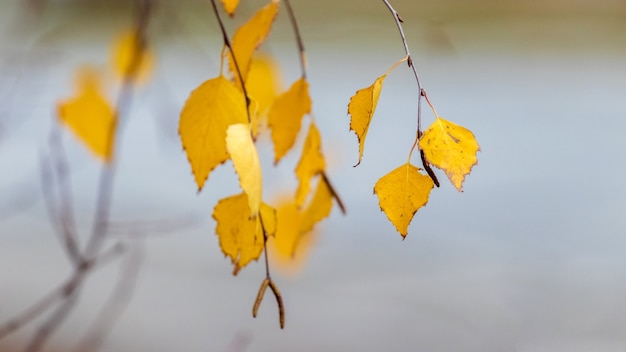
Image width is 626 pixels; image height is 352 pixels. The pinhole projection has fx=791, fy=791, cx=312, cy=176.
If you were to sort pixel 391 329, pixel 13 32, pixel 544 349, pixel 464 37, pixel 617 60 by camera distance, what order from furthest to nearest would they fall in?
pixel 464 37 < pixel 617 60 < pixel 13 32 < pixel 391 329 < pixel 544 349

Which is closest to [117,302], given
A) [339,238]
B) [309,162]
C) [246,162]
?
[339,238]

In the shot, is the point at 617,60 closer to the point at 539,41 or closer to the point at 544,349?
the point at 539,41

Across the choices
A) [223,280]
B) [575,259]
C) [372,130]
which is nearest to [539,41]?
[372,130]

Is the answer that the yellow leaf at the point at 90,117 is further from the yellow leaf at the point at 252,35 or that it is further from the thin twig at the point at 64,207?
the yellow leaf at the point at 252,35

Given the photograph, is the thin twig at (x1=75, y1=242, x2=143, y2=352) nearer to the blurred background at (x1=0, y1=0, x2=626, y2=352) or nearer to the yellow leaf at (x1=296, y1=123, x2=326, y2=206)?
the blurred background at (x1=0, y1=0, x2=626, y2=352)

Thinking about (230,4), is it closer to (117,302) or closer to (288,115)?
(288,115)

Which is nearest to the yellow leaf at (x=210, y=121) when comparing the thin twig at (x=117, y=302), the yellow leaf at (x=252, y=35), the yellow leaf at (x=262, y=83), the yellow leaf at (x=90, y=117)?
the yellow leaf at (x=252, y=35)
